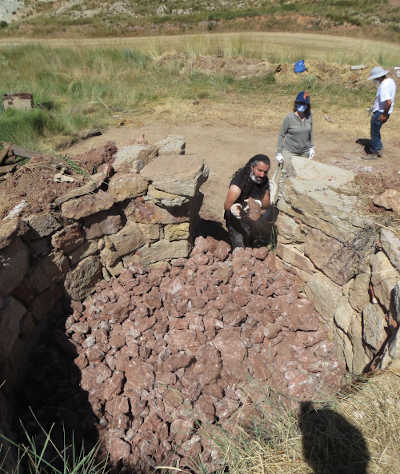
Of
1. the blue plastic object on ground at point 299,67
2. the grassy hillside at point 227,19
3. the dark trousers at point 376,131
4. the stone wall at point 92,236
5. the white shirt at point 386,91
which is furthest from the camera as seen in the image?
the grassy hillside at point 227,19

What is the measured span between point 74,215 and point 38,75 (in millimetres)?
10172

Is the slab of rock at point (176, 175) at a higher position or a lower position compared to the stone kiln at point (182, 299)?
higher

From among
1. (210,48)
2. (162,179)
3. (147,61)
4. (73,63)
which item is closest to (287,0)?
(210,48)

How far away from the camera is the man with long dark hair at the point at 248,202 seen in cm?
367

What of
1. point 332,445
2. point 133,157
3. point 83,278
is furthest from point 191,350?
point 133,157

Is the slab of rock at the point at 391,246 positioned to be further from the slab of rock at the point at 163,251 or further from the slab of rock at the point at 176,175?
the slab of rock at the point at 163,251

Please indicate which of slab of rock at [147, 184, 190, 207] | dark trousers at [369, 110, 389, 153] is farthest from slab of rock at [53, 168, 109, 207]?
dark trousers at [369, 110, 389, 153]

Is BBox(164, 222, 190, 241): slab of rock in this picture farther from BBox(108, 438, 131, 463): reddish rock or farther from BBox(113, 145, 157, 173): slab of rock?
BBox(108, 438, 131, 463): reddish rock

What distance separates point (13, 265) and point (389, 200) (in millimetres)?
3602

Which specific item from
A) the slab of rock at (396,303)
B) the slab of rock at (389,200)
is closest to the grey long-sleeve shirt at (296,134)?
the slab of rock at (389,200)

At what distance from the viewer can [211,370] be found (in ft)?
9.95

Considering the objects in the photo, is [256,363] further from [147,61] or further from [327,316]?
[147,61]

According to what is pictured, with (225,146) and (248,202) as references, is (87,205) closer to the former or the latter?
(248,202)

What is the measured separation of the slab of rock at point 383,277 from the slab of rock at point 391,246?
0.20ft
